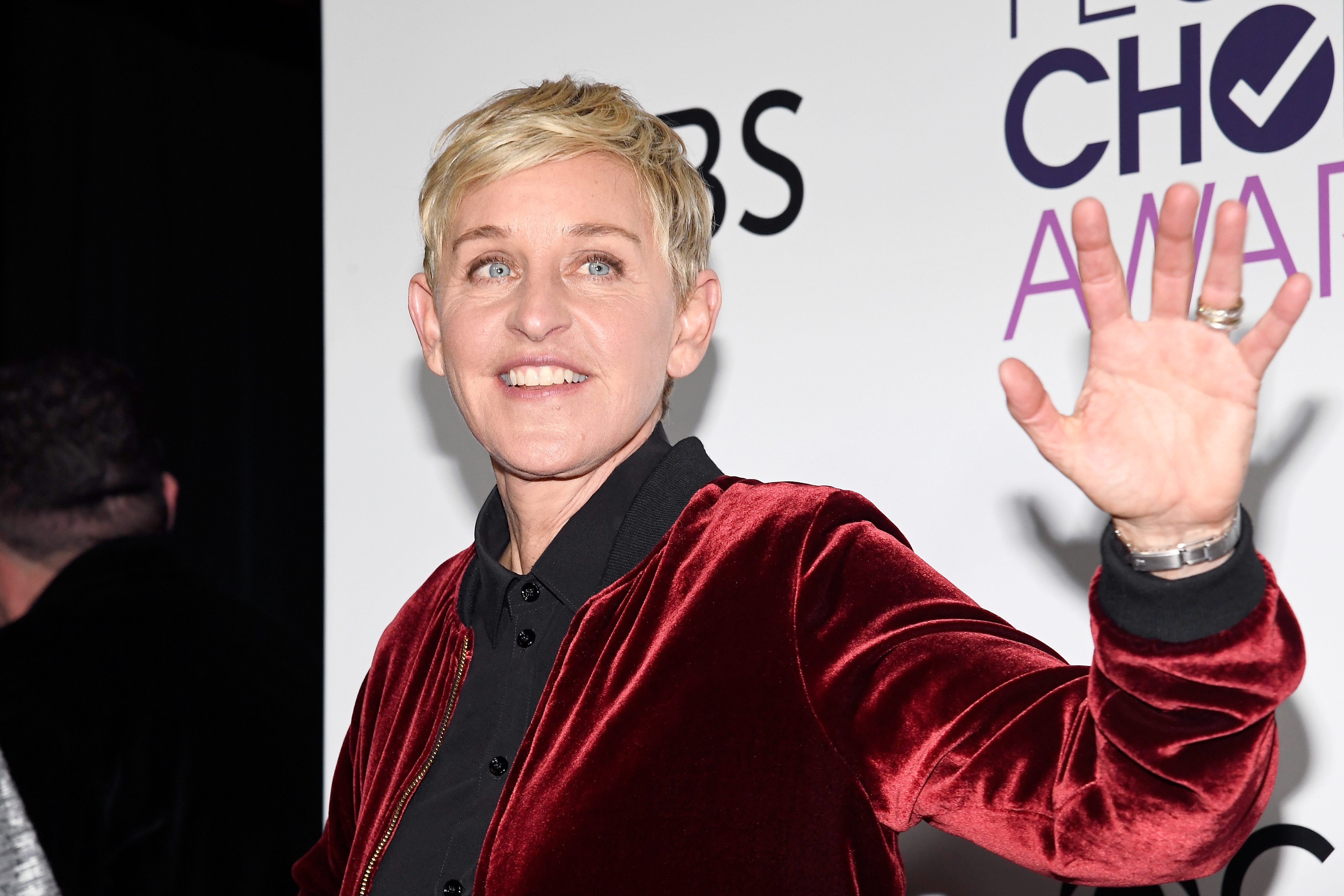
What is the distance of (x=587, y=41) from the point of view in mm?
2457

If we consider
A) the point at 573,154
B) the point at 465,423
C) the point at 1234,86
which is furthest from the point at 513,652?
the point at 1234,86

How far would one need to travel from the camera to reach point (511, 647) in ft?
4.80

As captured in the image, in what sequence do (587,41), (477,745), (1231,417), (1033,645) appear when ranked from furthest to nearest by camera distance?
(587,41) < (477,745) < (1033,645) < (1231,417)

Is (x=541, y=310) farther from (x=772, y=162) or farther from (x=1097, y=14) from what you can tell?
(x=1097, y=14)

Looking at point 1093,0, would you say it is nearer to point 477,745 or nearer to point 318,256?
point 477,745

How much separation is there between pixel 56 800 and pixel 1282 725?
2206 millimetres

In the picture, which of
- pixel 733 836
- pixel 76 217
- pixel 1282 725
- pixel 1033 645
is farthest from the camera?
pixel 76 217

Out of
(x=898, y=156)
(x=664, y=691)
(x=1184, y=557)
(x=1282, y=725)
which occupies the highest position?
(x=898, y=156)

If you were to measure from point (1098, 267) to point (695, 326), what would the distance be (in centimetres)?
72

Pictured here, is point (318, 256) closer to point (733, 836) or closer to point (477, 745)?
point (477, 745)

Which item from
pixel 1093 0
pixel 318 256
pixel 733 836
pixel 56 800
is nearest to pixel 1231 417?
pixel 733 836

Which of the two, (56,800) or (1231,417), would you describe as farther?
(56,800)

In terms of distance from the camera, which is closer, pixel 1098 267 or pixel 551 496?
pixel 1098 267

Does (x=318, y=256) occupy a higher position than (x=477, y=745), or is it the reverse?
(x=318, y=256)
